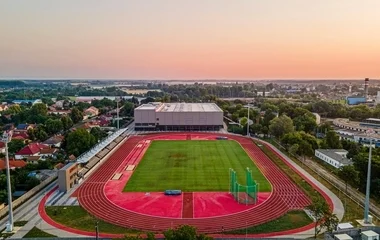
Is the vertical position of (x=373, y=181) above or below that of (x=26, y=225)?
above

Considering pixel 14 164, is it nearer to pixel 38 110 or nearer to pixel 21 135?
pixel 21 135

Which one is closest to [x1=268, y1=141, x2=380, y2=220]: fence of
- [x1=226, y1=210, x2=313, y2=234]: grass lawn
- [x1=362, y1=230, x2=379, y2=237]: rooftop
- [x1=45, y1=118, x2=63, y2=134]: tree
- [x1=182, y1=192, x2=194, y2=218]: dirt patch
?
[x1=226, y1=210, x2=313, y2=234]: grass lawn

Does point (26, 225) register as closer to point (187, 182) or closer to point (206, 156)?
point (187, 182)

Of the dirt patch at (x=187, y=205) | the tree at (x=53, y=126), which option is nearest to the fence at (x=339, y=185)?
the dirt patch at (x=187, y=205)

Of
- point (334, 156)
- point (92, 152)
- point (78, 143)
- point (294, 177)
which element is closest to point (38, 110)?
point (78, 143)

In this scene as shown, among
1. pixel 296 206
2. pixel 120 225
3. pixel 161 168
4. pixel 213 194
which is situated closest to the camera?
pixel 120 225

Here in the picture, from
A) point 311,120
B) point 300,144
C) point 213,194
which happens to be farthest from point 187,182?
point 311,120
